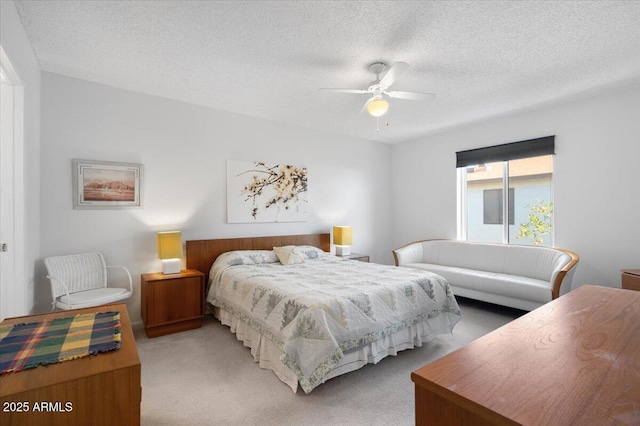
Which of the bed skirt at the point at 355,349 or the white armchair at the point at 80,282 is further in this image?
the white armchair at the point at 80,282

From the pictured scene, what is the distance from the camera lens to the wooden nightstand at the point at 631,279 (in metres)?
3.06

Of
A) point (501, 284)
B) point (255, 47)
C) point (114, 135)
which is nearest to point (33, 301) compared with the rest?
point (114, 135)

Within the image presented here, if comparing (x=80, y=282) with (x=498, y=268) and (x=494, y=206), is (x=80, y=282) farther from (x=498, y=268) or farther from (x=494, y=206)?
(x=494, y=206)

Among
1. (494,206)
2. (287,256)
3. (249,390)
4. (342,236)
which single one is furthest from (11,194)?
(494,206)

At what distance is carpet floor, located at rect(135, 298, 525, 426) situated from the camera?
200 centimetres

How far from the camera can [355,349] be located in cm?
246

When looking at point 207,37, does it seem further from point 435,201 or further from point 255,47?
point 435,201

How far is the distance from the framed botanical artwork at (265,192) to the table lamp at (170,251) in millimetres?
861

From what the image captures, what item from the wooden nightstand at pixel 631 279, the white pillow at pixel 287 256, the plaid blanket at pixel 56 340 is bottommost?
the wooden nightstand at pixel 631 279

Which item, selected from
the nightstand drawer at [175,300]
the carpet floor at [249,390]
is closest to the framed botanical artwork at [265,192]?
the nightstand drawer at [175,300]

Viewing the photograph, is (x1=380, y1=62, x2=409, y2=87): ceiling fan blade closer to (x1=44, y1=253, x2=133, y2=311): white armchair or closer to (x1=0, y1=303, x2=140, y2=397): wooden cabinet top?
(x1=0, y1=303, x2=140, y2=397): wooden cabinet top

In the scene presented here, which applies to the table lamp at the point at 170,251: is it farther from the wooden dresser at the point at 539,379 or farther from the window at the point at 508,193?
the window at the point at 508,193

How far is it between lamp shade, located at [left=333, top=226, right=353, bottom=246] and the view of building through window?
2.05 meters

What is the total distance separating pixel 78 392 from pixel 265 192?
12.2ft
